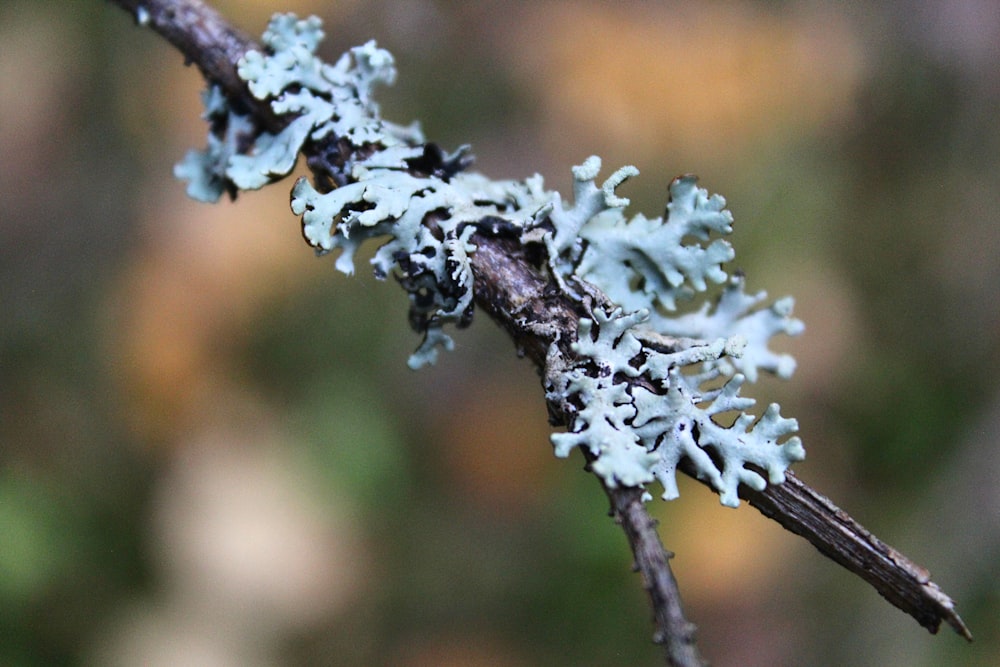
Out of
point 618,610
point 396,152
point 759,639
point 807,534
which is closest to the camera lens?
point 807,534

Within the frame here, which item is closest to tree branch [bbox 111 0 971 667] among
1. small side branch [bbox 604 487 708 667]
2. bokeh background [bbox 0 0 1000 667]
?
small side branch [bbox 604 487 708 667]

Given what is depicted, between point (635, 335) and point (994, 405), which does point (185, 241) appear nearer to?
point (635, 335)

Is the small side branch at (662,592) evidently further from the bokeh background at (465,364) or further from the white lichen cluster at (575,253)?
the bokeh background at (465,364)

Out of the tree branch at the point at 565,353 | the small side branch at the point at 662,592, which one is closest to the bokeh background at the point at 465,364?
the tree branch at the point at 565,353

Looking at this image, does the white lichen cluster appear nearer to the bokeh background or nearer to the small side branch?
the small side branch

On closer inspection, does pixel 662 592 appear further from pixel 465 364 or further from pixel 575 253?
pixel 465 364

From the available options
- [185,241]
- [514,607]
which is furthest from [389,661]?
[185,241]

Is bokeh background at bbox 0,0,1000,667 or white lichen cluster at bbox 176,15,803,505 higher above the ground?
bokeh background at bbox 0,0,1000,667
